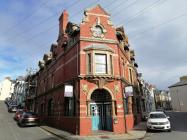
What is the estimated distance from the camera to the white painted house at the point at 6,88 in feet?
296

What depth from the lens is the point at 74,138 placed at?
14938 mm

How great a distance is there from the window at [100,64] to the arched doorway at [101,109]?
1930 mm

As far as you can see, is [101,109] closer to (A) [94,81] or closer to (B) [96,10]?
(A) [94,81]

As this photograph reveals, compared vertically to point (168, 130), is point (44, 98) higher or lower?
higher

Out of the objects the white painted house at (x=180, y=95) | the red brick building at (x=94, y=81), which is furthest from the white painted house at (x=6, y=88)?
the red brick building at (x=94, y=81)

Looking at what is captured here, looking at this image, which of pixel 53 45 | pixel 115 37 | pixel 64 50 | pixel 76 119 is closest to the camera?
pixel 76 119

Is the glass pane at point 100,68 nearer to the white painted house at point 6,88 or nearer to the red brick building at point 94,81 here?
the red brick building at point 94,81

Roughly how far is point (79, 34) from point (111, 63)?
174 inches

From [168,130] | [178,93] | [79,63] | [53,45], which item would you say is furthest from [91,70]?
[178,93]

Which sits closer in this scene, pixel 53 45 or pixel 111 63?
pixel 111 63

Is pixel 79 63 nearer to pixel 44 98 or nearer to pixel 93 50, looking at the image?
pixel 93 50

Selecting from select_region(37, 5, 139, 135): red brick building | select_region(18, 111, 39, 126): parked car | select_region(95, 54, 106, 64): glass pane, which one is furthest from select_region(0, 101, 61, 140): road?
select_region(95, 54, 106, 64): glass pane

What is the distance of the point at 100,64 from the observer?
1883 cm

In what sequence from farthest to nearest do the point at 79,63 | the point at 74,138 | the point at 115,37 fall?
1. the point at 115,37
2. the point at 79,63
3. the point at 74,138
